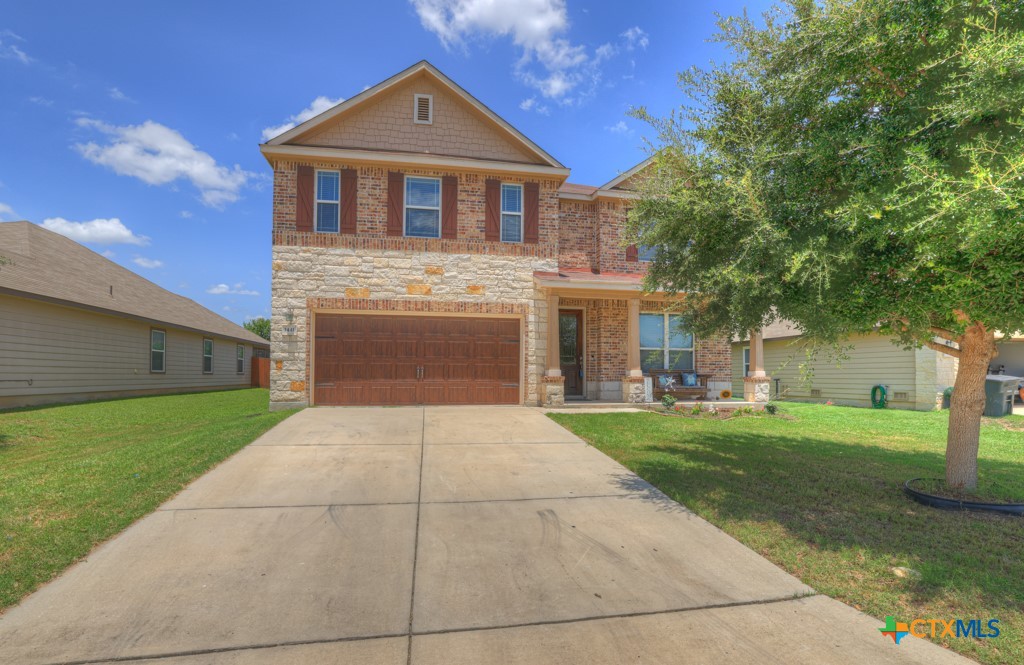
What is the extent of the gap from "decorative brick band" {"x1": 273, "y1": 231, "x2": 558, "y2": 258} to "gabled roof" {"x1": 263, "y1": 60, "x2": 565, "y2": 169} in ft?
7.44

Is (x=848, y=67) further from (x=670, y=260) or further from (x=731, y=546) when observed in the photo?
(x=731, y=546)

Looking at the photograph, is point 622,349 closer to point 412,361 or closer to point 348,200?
point 412,361

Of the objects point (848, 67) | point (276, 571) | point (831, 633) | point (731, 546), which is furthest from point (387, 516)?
point (848, 67)

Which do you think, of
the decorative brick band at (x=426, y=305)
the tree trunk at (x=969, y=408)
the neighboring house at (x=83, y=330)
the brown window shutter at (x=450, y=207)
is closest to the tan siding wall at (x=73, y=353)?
the neighboring house at (x=83, y=330)

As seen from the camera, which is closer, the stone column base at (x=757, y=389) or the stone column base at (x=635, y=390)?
the stone column base at (x=635, y=390)

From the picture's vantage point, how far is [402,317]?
489 inches

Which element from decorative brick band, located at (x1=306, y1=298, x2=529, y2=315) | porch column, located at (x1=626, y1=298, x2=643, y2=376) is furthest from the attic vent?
porch column, located at (x1=626, y1=298, x2=643, y2=376)

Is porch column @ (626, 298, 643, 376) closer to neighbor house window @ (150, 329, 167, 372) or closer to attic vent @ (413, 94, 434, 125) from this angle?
attic vent @ (413, 94, 434, 125)

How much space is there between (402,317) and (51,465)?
23.2ft

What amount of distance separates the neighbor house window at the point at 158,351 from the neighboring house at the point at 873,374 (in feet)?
68.8

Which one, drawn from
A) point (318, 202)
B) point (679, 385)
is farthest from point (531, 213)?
point (679, 385)

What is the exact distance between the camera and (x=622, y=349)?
14594 millimetres

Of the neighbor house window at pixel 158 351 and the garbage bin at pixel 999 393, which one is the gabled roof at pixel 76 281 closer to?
the neighbor house window at pixel 158 351

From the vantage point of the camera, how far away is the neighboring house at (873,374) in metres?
15.4
